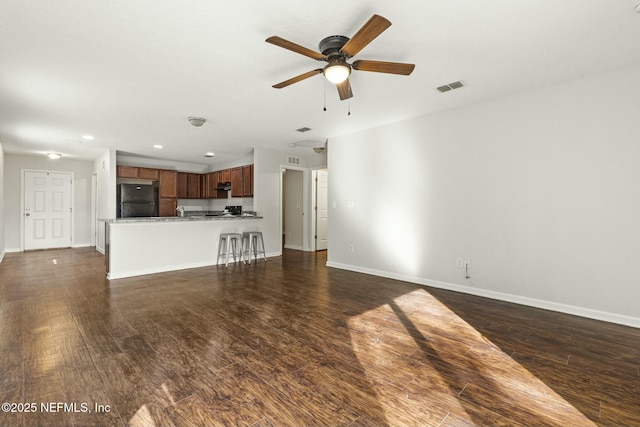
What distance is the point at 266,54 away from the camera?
2625 mm

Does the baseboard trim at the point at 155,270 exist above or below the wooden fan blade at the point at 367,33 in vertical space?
below

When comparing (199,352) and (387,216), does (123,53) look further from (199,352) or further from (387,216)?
(387,216)

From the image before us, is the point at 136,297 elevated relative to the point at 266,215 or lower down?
lower down

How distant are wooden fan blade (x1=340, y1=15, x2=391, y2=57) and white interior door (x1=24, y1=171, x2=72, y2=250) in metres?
9.02

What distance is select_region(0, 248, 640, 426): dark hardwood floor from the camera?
161 cm

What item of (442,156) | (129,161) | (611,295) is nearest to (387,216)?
(442,156)

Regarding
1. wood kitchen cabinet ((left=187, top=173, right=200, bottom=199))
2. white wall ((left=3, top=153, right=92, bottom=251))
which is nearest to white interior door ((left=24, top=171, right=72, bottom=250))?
white wall ((left=3, top=153, right=92, bottom=251))

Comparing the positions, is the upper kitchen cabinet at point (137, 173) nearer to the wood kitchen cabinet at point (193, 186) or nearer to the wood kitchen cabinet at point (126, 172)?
the wood kitchen cabinet at point (126, 172)

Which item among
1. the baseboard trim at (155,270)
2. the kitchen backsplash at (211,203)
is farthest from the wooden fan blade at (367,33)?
the kitchen backsplash at (211,203)

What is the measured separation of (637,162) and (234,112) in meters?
4.56

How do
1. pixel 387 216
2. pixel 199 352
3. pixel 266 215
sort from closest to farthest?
pixel 199 352
pixel 387 216
pixel 266 215

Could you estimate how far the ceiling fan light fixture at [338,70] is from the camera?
93.0 inches

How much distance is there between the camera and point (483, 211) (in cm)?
379

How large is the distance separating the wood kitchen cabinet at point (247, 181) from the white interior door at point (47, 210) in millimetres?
4840
